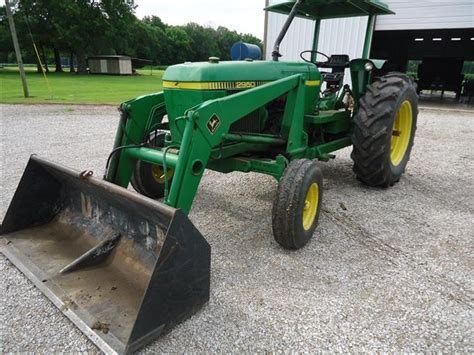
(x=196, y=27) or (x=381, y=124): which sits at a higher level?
(x=196, y=27)

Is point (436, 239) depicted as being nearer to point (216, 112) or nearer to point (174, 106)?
point (216, 112)

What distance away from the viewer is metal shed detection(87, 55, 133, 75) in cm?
4166

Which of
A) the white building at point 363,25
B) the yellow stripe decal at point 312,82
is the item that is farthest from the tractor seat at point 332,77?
the white building at point 363,25

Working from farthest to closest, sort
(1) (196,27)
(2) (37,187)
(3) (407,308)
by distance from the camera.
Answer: (1) (196,27)
(2) (37,187)
(3) (407,308)

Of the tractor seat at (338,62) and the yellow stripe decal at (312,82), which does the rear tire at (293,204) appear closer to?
the yellow stripe decal at (312,82)

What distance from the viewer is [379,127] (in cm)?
400

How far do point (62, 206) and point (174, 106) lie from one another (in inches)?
50.0

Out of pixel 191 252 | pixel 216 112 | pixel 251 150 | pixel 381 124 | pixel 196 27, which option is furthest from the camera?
pixel 196 27

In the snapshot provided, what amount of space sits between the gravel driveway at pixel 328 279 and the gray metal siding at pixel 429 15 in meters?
9.63

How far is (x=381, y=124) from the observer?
4008 mm

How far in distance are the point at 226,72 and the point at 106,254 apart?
1761mm

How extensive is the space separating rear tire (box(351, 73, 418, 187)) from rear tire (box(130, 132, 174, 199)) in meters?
2.10

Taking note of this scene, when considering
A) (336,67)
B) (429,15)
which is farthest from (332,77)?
(429,15)

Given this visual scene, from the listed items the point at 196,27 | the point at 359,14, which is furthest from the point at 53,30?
the point at 196,27
